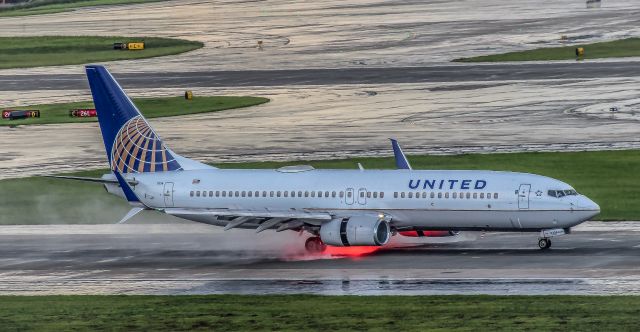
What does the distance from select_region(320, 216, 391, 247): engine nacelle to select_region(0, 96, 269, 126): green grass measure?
6109 cm

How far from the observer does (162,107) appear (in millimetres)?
133000

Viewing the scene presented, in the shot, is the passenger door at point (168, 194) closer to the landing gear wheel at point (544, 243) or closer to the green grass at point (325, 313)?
the green grass at point (325, 313)

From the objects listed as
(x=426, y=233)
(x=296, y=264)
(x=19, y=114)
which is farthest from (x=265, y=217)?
(x=19, y=114)

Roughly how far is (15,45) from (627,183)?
4857 inches

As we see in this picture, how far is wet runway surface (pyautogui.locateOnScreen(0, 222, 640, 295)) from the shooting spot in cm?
5919

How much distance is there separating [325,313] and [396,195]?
55.3ft

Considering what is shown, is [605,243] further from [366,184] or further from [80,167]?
[80,167]

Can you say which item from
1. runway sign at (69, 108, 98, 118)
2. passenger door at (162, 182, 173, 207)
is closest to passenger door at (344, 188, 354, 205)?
passenger door at (162, 182, 173, 207)

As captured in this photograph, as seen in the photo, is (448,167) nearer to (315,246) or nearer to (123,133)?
(315,246)

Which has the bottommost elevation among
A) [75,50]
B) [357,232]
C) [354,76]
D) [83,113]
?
[357,232]

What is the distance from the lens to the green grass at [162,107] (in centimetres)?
12812

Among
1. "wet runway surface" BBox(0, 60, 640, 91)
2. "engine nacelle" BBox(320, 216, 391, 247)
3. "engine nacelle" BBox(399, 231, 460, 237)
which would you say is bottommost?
"engine nacelle" BBox(399, 231, 460, 237)

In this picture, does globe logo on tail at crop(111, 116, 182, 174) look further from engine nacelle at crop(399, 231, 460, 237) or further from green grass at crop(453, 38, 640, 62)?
green grass at crop(453, 38, 640, 62)

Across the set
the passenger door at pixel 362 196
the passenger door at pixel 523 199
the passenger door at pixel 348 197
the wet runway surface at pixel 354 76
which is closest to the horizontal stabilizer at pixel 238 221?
the passenger door at pixel 348 197
